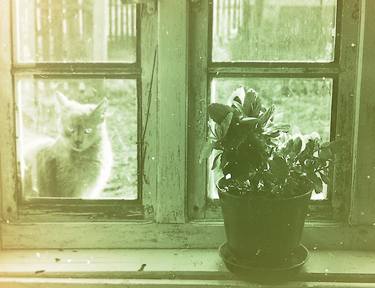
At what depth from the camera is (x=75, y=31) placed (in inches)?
64.6

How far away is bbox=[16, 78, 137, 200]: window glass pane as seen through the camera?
167 cm

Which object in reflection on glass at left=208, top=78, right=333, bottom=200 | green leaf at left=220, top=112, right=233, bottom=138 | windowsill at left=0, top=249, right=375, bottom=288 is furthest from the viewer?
reflection on glass at left=208, top=78, right=333, bottom=200

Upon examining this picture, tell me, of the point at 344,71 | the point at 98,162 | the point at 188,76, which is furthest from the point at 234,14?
the point at 98,162

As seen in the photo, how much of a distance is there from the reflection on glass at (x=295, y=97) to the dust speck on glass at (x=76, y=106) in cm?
31

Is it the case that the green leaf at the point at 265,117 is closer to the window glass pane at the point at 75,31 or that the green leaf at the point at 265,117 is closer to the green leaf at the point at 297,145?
the green leaf at the point at 297,145

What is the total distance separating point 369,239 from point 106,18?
1.10 meters

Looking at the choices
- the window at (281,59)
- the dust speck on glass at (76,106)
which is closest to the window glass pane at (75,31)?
the dust speck on glass at (76,106)

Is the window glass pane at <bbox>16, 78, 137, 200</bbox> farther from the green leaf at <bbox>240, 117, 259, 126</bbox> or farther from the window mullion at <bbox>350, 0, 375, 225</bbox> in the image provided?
the window mullion at <bbox>350, 0, 375, 225</bbox>

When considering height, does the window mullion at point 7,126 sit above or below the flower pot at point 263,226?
above

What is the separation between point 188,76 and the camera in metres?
1.64

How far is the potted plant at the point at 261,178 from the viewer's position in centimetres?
142

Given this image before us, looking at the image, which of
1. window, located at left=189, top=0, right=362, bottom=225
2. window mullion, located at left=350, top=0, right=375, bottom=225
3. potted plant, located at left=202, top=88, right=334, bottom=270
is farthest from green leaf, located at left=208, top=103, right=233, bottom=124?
window mullion, located at left=350, top=0, right=375, bottom=225

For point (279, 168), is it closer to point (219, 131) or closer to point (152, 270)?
point (219, 131)

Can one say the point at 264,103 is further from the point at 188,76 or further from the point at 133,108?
the point at 133,108
